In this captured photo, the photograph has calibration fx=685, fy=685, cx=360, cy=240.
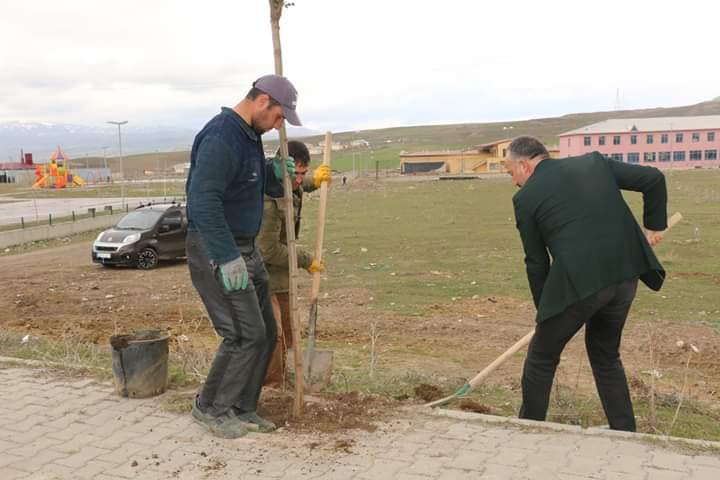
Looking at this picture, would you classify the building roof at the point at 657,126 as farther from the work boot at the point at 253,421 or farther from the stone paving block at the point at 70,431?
the stone paving block at the point at 70,431

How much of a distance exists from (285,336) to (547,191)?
2.44 metres

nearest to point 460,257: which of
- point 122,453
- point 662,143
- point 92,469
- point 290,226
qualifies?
point 290,226

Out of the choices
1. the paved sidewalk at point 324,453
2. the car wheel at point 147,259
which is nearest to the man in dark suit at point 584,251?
the paved sidewalk at point 324,453

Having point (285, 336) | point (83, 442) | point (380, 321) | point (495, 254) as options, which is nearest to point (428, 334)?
→ point (380, 321)

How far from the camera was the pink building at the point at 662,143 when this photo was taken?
77.1 metres

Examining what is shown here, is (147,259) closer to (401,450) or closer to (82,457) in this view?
(82,457)

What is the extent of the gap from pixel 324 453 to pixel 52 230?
21.4 m

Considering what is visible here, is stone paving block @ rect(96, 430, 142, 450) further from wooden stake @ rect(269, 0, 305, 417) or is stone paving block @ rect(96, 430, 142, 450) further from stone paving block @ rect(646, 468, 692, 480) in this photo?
stone paving block @ rect(646, 468, 692, 480)

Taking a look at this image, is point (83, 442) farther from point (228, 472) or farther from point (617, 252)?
point (617, 252)

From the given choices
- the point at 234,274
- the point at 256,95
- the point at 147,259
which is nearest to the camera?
the point at 234,274

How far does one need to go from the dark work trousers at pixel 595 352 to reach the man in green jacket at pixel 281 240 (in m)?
1.64

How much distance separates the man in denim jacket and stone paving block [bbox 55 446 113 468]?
25.2 inches

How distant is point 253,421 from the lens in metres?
4.36

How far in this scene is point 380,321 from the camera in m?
9.68
